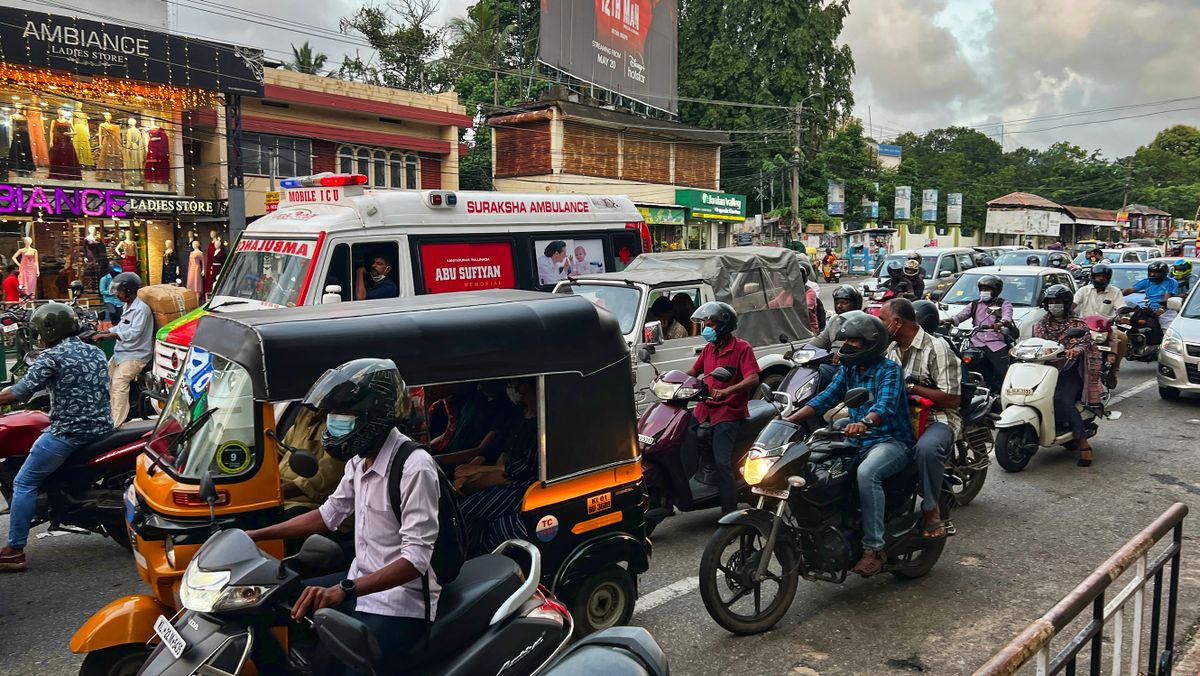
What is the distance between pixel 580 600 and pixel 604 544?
0.30 metres

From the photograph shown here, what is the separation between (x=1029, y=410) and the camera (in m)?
8.34

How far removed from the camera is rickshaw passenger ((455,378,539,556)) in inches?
172

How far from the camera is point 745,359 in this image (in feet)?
21.5

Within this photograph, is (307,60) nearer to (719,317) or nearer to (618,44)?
(618,44)

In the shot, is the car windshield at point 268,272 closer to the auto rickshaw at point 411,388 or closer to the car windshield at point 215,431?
the auto rickshaw at point 411,388

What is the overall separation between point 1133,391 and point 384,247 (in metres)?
10.4

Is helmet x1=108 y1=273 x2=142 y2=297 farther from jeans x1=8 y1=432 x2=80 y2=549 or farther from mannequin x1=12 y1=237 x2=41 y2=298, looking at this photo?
mannequin x1=12 y1=237 x2=41 y2=298

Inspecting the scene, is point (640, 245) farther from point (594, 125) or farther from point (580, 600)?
point (594, 125)

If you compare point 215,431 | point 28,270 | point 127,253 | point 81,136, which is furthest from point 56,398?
point 81,136

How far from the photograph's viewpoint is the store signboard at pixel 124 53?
60.0ft

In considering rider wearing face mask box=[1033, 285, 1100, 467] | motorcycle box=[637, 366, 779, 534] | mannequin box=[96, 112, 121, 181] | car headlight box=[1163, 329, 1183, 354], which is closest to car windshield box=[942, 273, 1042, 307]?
car headlight box=[1163, 329, 1183, 354]

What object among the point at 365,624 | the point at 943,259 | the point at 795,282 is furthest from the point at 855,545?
the point at 943,259

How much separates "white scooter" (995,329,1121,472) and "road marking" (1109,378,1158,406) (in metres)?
3.87

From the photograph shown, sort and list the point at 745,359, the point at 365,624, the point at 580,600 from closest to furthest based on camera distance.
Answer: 1. the point at 365,624
2. the point at 580,600
3. the point at 745,359
